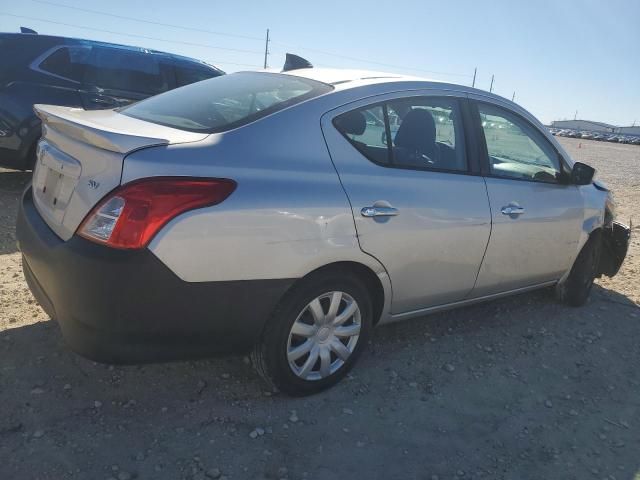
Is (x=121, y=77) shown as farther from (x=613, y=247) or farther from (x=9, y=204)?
(x=613, y=247)

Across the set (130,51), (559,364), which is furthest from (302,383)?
(130,51)

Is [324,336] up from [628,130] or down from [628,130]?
down

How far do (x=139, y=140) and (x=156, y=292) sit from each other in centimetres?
62

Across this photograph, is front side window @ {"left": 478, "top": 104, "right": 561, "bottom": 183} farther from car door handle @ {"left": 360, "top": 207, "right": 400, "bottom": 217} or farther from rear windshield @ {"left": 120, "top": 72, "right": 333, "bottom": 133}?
rear windshield @ {"left": 120, "top": 72, "right": 333, "bottom": 133}

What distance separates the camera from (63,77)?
20.3ft

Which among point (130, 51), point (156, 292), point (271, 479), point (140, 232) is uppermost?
point (130, 51)

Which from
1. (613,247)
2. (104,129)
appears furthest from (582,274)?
(104,129)

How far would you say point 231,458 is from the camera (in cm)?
234

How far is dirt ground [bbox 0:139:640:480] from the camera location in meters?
2.32

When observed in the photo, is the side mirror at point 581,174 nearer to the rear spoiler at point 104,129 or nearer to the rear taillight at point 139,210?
the rear spoiler at point 104,129

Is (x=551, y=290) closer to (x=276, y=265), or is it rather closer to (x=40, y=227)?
(x=276, y=265)

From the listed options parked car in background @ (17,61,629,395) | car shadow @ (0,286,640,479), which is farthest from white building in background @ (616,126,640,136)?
car shadow @ (0,286,640,479)

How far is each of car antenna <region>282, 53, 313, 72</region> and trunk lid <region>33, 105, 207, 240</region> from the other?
125cm

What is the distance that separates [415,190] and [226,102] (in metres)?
1.10
